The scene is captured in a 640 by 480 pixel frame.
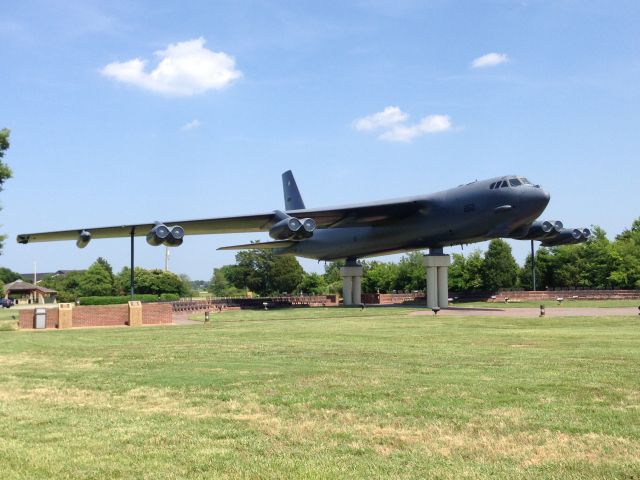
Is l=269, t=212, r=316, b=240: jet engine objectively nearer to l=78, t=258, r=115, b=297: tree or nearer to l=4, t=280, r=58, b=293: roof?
l=78, t=258, r=115, b=297: tree

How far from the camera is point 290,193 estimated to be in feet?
198

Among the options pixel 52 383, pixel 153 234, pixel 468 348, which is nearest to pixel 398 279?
pixel 153 234

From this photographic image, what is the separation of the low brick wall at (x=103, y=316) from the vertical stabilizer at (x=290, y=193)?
29.4 meters

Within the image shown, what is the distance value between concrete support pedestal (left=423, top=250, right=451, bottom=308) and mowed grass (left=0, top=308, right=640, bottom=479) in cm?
2721

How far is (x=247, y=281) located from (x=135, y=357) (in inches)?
3004

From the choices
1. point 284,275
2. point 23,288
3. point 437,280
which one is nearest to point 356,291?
point 437,280

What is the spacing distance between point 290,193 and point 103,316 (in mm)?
32921

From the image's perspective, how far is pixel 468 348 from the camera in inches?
627

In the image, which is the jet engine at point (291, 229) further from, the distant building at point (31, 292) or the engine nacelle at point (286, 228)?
the distant building at point (31, 292)

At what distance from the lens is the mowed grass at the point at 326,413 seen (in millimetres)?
6070

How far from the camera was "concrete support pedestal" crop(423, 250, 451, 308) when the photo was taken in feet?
142

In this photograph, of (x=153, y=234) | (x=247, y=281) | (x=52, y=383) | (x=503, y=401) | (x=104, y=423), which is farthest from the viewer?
(x=247, y=281)

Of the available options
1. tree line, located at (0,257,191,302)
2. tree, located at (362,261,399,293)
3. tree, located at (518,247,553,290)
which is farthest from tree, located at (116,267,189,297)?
tree, located at (518,247,553,290)

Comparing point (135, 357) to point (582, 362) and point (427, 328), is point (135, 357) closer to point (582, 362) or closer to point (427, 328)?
point (582, 362)
